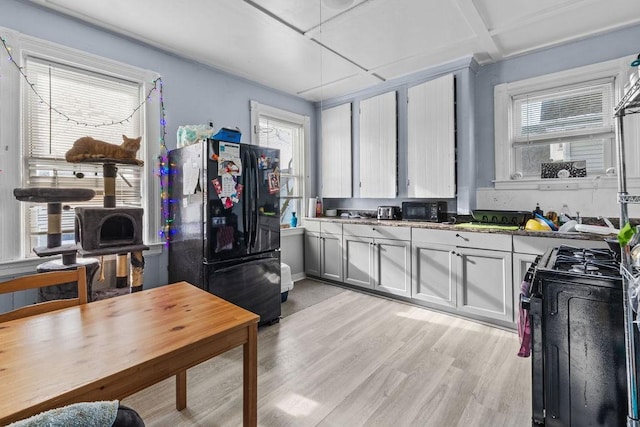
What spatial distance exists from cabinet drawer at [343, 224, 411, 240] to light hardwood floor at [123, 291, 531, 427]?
3.03 ft

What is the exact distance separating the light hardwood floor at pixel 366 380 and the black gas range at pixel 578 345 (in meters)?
0.39

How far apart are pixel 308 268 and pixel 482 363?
2.53m

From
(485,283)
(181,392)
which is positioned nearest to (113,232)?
(181,392)

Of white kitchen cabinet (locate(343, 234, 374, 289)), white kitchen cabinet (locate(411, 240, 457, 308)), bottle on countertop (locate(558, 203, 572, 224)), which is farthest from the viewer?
white kitchen cabinet (locate(343, 234, 374, 289))

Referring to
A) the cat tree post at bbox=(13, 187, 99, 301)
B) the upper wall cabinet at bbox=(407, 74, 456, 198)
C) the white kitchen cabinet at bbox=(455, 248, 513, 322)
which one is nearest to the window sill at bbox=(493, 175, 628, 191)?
the upper wall cabinet at bbox=(407, 74, 456, 198)

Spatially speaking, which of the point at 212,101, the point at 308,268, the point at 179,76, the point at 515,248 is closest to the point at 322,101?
the point at 212,101

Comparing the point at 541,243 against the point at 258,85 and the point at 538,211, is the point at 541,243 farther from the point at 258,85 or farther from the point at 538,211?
the point at 258,85

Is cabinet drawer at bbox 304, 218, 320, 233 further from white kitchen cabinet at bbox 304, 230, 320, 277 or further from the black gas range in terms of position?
the black gas range

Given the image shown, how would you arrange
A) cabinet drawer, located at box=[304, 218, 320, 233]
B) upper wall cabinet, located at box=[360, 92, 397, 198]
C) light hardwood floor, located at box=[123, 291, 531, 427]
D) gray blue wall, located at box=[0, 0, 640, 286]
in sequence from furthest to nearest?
cabinet drawer, located at box=[304, 218, 320, 233]
upper wall cabinet, located at box=[360, 92, 397, 198]
gray blue wall, located at box=[0, 0, 640, 286]
light hardwood floor, located at box=[123, 291, 531, 427]

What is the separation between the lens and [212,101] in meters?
3.37

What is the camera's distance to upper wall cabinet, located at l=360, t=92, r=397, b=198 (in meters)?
3.91

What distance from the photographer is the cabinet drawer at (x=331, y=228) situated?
3951 millimetres

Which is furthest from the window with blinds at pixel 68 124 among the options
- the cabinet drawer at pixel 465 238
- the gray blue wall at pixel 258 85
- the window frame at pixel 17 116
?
the cabinet drawer at pixel 465 238

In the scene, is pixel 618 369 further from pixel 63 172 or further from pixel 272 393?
pixel 63 172
